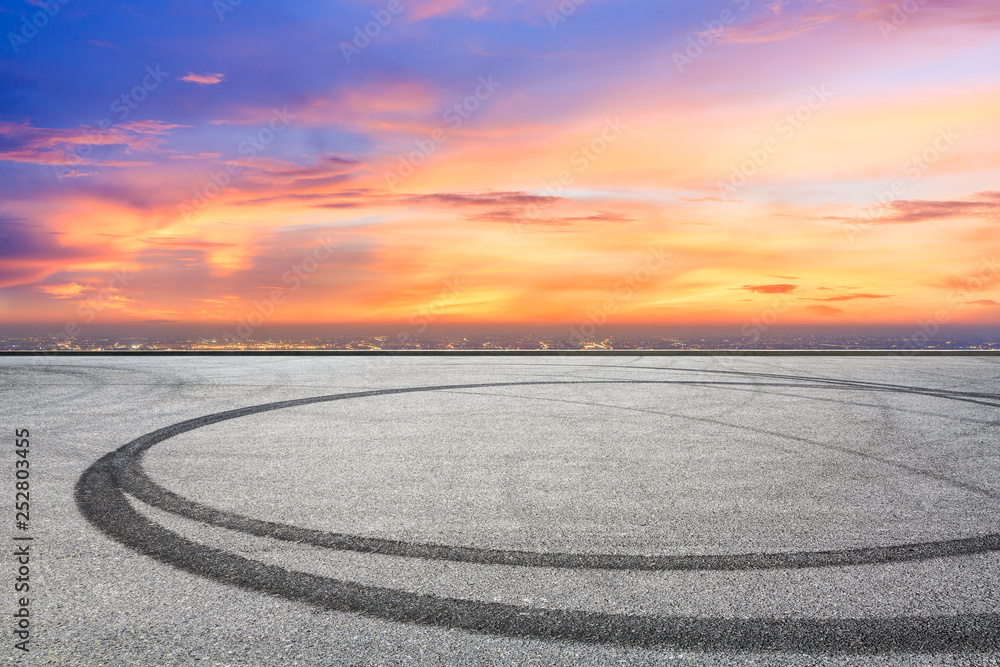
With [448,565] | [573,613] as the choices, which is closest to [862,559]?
[573,613]

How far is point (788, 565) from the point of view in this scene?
3.96 metres

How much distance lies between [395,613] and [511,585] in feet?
2.21

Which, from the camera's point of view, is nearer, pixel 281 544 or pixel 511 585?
pixel 511 585

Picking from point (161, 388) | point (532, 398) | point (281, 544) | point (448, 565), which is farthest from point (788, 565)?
point (161, 388)

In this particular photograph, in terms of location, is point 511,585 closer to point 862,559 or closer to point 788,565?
point 788,565

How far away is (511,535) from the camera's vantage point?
14.6 feet

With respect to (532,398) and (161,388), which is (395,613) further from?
(161,388)

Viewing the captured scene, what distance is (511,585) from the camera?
12.1 feet

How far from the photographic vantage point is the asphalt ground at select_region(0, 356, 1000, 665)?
3.13 metres

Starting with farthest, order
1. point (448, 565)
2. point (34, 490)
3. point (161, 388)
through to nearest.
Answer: point (161, 388)
point (34, 490)
point (448, 565)

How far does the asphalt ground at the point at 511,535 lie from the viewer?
10.3 feet

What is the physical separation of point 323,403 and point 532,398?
131 inches

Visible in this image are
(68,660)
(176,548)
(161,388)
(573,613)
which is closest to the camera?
(68,660)

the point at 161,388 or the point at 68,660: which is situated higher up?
the point at 161,388
